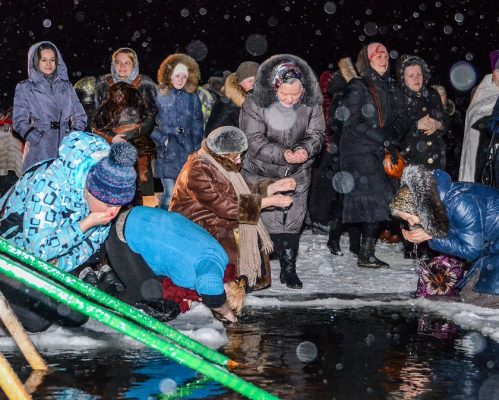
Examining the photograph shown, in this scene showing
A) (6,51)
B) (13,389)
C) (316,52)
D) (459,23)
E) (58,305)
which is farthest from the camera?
(6,51)

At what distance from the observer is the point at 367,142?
795 centimetres

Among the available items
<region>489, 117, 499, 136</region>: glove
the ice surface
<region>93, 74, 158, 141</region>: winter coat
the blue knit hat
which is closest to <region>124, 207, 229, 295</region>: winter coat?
the ice surface

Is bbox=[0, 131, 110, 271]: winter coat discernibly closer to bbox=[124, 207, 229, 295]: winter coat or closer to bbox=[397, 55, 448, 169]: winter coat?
bbox=[124, 207, 229, 295]: winter coat

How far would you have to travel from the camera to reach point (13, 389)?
10.2ft

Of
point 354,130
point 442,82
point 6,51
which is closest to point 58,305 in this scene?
point 354,130

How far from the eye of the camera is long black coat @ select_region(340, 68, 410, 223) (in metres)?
7.89

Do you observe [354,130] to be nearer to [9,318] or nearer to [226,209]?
[226,209]

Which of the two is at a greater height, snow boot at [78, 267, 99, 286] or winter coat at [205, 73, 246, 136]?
winter coat at [205, 73, 246, 136]

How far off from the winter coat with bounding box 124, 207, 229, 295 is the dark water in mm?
361

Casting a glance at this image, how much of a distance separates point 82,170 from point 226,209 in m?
1.56

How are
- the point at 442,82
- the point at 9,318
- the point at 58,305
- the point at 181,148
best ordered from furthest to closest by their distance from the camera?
the point at 442,82 < the point at 181,148 < the point at 58,305 < the point at 9,318

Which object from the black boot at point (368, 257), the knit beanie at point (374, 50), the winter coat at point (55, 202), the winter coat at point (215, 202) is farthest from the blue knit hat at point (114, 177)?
the knit beanie at point (374, 50)

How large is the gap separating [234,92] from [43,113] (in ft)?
Result: 5.30

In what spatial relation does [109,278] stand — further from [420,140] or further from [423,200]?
[420,140]
